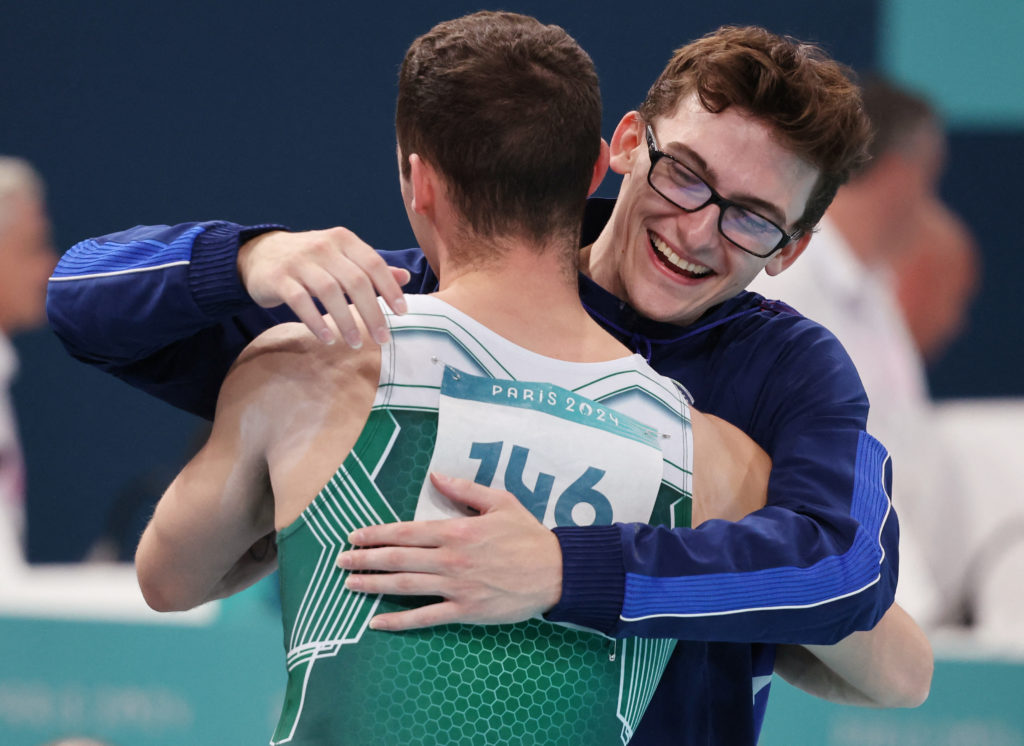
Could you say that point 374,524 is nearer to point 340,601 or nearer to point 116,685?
point 340,601

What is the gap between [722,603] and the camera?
5.31ft

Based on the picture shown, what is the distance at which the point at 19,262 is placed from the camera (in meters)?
6.80

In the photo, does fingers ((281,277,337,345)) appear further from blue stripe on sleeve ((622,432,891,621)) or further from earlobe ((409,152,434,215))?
blue stripe on sleeve ((622,432,891,621))

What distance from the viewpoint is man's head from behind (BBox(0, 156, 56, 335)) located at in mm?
6758

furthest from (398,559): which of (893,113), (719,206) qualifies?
(893,113)

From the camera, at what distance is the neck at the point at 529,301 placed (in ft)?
5.37

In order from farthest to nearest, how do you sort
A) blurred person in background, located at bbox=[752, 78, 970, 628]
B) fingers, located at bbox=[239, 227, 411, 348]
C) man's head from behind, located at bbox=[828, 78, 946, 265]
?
man's head from behind, located at bbox=[828, 78, 946, 265] → blurred person in background, located at bbox=[752, 78, 970, 628] → fingers, located at bbox=[239, 227, 411, 348]

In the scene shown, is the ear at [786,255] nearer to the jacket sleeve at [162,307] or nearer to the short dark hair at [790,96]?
the short dark hair at [790,96]

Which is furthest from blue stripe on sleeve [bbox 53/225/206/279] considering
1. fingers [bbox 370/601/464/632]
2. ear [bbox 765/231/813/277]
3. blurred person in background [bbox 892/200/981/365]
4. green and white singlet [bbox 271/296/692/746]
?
blurred person in background [bbox 892/200/981/365]

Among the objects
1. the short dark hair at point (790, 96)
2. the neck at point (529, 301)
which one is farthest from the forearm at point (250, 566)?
the short dark hair at point (790, 96)

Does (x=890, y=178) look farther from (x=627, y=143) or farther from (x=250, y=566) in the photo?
(x=250, y=566)

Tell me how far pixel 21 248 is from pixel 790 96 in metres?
5.72

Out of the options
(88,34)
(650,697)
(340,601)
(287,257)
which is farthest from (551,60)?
(88,34)

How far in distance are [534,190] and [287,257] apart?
357 millimetres
